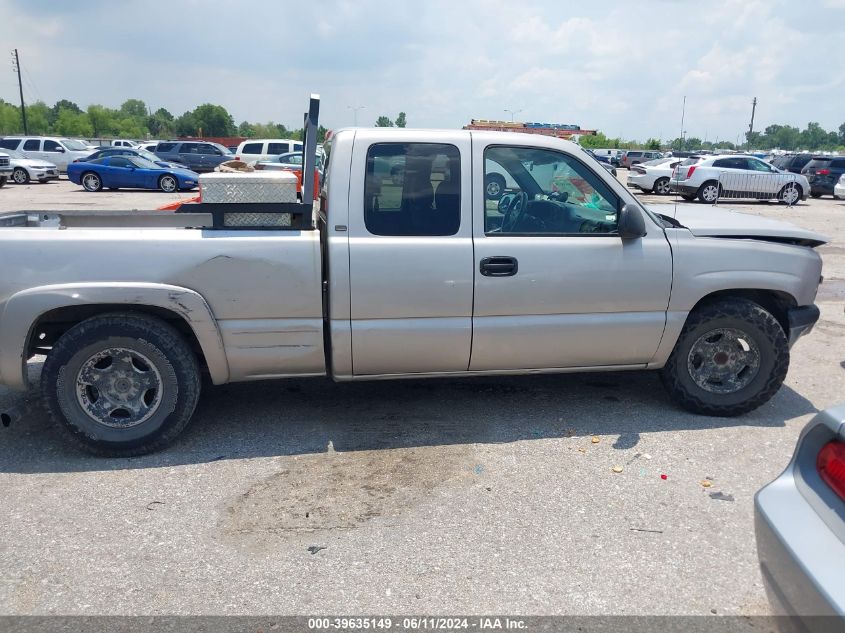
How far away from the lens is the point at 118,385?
4.12 metres

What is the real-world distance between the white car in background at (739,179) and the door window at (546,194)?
19.2m

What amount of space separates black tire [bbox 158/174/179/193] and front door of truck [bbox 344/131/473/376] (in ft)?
70.4

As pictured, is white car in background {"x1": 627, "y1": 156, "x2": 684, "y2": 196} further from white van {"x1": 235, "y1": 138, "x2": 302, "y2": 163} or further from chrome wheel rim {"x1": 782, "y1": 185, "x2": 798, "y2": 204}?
white van {"x1": 235, "y1": 138, "x2": 302, "y2": 163}

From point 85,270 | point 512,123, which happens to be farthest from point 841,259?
point 85,270

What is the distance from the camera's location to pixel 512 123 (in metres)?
5.55

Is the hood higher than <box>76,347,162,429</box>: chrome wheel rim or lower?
higher

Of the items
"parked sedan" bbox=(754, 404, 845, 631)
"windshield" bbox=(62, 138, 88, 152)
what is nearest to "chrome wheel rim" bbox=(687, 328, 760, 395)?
"parked sedan" bbox=(754, 404, 845, 631)

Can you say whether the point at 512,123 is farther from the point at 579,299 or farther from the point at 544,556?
the point at 544,556

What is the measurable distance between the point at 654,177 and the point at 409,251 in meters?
23.1

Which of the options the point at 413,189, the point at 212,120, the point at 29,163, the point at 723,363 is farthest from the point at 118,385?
the point at 212,120

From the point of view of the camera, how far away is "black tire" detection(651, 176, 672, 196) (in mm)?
24883

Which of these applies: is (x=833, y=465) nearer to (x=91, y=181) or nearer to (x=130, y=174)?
(x=130, y=174)

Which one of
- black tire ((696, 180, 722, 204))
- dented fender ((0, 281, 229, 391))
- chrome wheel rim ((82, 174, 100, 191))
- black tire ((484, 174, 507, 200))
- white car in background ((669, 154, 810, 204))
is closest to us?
dented fender ((0, 281, 229, 391))

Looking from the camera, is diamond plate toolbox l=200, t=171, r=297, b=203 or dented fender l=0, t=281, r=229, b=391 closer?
dented fender l=0, t=281, r=229, b=391
